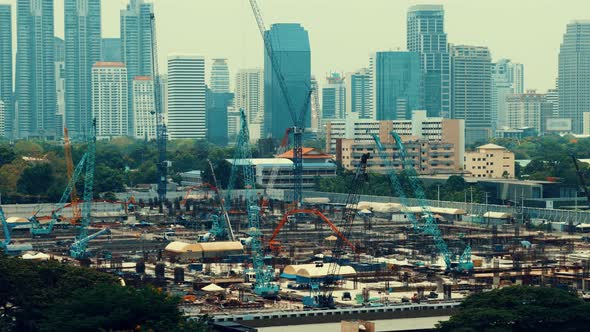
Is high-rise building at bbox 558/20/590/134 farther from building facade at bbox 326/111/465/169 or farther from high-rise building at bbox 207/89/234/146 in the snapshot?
building facade at bbox 326/111/465/169

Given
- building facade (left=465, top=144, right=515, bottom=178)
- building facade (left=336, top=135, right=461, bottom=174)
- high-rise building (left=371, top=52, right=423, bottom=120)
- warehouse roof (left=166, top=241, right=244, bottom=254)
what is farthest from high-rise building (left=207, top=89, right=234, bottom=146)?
warehouse roof (left=166, top=241, right=244, bottom=254)

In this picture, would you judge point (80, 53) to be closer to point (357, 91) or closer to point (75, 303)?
point (357, 91)

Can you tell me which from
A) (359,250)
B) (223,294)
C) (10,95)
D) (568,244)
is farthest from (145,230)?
(10,95)

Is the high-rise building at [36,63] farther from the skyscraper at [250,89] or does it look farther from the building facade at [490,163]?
the building facade at [490,163]

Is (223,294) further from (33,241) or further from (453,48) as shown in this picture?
(453,48)

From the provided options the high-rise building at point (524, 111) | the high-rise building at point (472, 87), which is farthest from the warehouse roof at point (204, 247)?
the high-rise building at point (524, 111)

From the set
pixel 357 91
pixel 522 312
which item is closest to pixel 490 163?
pixel 522 312

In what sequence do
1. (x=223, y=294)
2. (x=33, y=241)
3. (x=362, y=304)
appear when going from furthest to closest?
(x=33, y=241) → (x=223, y=294) → (x=362, y=304)
